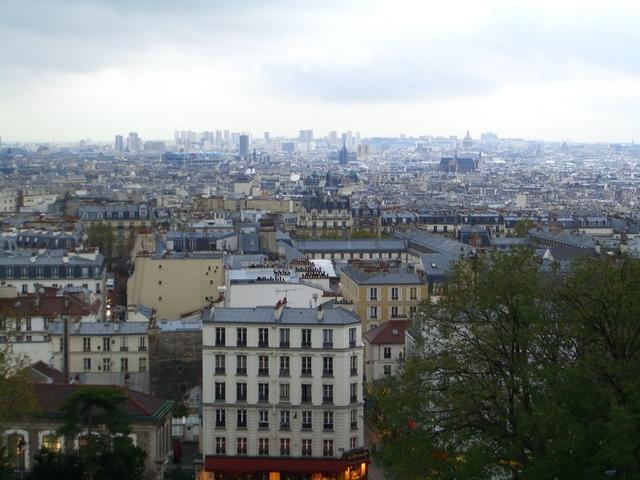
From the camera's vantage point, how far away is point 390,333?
40.1 meters

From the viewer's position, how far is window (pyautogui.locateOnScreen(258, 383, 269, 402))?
31.7m

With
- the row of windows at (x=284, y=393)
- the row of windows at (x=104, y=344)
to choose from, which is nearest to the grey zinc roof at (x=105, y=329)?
the row of windows at (x=104, y=344)

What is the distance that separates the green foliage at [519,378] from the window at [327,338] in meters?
7.71

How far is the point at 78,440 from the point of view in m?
29.0

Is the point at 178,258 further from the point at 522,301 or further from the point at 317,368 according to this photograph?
the point at 522,301

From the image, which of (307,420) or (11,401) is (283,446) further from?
(11,401)

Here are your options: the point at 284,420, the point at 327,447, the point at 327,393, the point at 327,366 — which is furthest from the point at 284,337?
the point at 327,447

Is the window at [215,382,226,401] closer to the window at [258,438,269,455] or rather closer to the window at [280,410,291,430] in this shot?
the window at [258,438,269,455]

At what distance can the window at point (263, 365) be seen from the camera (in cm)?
3173

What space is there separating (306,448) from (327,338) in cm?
276

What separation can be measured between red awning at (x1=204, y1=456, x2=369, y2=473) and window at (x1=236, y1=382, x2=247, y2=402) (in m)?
1.47

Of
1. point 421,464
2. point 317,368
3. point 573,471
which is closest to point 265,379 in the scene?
point 317,368

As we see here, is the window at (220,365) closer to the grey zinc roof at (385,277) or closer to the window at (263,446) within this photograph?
the window at (263,446)

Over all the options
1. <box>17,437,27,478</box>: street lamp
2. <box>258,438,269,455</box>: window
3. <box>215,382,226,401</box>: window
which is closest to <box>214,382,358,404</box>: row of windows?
<box>215,382,226,401</box>: window
